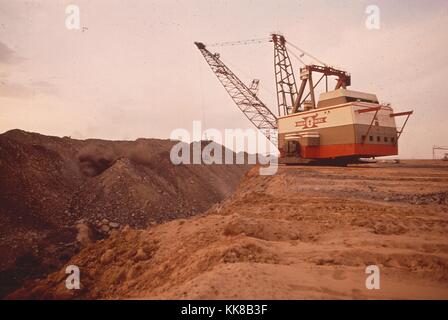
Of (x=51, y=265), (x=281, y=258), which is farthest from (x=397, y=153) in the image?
(x=51, y=265)

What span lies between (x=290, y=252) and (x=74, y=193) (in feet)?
59.6

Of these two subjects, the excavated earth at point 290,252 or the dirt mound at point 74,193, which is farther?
the dirt mound at point 74,193

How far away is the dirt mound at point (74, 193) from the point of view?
43.7ft

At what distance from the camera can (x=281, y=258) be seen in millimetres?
5094

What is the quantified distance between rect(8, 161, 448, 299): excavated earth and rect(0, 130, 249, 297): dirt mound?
5.83 metres

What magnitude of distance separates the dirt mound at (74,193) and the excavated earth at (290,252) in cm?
583

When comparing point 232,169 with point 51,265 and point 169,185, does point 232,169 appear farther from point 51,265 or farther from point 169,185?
point 51,265

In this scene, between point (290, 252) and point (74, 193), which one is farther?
point (74, 193)

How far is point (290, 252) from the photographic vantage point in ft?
17.6

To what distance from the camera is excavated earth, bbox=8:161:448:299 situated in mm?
4043

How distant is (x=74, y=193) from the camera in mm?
19906

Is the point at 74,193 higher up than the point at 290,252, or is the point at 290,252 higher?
the point at 74,193

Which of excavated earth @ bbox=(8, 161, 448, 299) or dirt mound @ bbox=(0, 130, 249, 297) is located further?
dirt mound @ bbox=(0, 130, 249, 297)
